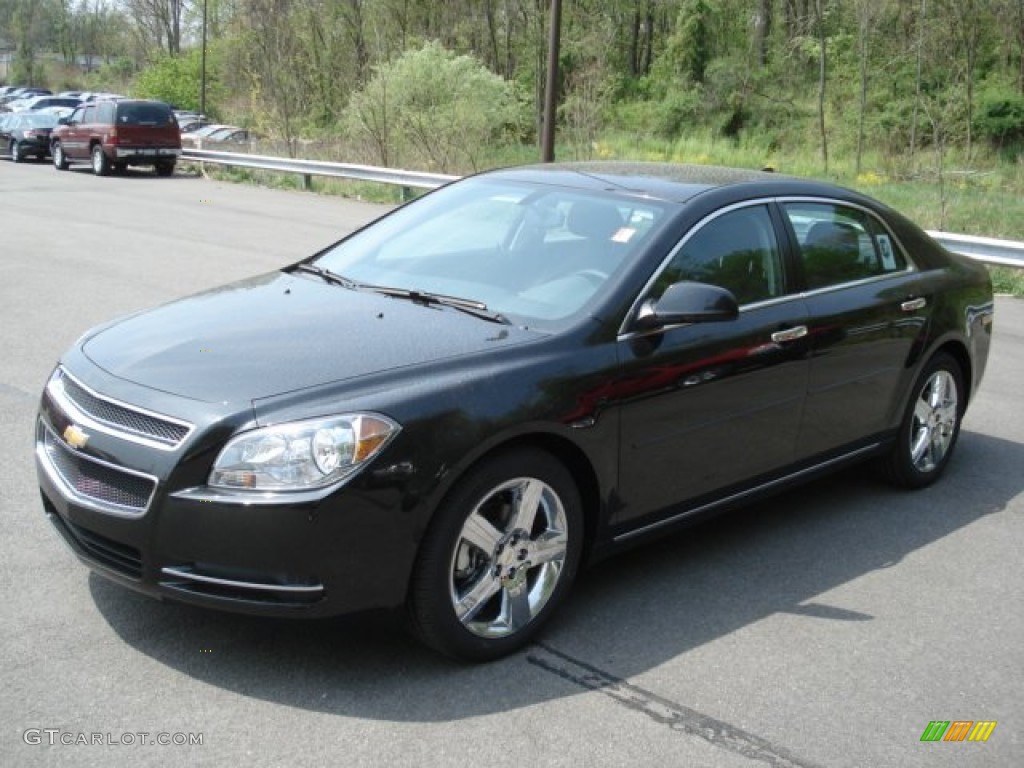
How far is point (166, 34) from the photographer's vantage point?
271 ft

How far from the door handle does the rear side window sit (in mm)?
26477

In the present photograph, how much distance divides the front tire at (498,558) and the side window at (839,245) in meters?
1.83

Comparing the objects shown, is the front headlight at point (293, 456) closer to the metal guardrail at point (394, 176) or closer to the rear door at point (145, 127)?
the metal guardrail at point (394, 176)

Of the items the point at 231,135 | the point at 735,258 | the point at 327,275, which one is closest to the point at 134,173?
the point at 231,135

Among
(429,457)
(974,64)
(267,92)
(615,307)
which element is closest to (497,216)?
(615,307)

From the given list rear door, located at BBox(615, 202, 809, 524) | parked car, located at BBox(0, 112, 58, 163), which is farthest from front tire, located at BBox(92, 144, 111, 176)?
rear door, located at BBox(615, 202, 809, 524)

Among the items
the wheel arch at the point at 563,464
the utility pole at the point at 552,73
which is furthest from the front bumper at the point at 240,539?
the utility pole at the point at 552,73

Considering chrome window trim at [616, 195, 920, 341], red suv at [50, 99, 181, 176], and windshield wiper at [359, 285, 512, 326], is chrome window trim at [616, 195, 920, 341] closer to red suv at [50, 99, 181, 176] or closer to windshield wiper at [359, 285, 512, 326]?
windshield wiper at [359, 285, 512, 326]

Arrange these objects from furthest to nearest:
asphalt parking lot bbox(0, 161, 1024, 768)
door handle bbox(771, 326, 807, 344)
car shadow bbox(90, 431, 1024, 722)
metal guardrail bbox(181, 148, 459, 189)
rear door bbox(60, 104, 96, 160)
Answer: rear door bbox(60, 104, 96, 160) → metal guardrail bbox(181, 148, 459, 189) → door handle bbox(771, 326, 807, 344) → car shadow bbox(90, 431, 1024, 722) → asphalt parking lot bbox(0, 161, 1024, 768)

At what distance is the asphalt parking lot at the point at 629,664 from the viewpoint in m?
3.39

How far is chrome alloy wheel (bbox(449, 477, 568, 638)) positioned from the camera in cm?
381

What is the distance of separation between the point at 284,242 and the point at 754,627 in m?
11.9

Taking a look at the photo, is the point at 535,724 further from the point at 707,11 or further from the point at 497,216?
the point at 707,11

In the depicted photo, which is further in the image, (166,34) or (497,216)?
(166,34)
